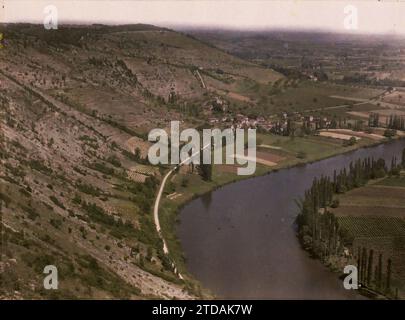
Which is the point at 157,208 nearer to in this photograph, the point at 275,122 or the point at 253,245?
the point at 253,245

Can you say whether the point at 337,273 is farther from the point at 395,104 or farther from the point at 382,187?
the point at 395,104

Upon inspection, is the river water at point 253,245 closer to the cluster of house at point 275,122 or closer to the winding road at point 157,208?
the winding road at point 157,208

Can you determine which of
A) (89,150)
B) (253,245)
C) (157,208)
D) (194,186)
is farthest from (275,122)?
(253,245)

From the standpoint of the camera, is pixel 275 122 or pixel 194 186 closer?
pixel 194 186

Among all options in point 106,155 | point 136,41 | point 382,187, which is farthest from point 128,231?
point 136,41

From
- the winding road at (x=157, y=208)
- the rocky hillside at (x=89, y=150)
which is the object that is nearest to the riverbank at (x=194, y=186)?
the winding road at (x=157, y=208)

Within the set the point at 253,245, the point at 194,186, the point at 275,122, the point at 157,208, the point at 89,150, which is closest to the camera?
the point at 253,245

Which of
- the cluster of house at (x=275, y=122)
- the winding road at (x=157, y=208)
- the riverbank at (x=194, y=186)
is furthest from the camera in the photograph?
the cluster of house at (x=275, y=122)
